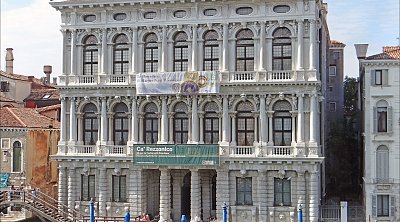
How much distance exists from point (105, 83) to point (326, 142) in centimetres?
1340

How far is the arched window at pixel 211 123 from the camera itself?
1329 inches

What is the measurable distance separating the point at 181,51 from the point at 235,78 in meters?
3.13

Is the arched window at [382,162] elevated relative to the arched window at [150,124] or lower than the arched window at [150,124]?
lower

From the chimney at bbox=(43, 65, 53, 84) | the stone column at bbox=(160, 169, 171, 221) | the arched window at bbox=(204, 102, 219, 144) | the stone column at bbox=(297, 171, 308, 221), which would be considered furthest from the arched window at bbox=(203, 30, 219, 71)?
the chimney at bbox=(43, 65, 53, 84)

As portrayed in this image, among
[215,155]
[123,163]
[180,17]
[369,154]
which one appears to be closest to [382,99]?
[369,154]

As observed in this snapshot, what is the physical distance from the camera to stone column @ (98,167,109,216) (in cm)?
3469

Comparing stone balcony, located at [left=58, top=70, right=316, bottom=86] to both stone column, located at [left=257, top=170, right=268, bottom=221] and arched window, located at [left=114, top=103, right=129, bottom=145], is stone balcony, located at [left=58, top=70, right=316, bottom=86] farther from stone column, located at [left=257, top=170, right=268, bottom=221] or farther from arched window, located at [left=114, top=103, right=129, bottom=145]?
stone column, located at [left=257, top=170, right=268, bottom=221]

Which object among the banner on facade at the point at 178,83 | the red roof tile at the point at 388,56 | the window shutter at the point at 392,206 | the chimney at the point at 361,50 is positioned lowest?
the window shutter at the point at 392,206

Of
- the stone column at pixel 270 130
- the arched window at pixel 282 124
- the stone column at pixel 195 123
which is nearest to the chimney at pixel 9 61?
the stone column at pixel 195 123

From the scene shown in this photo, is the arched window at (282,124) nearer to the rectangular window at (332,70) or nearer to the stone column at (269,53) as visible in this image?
the stone column at (269,53)

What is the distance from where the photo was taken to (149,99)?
34.2 metres

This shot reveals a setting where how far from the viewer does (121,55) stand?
115 ft

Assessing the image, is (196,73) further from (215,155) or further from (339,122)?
(339,122)

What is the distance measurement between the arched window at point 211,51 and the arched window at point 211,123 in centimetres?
178
